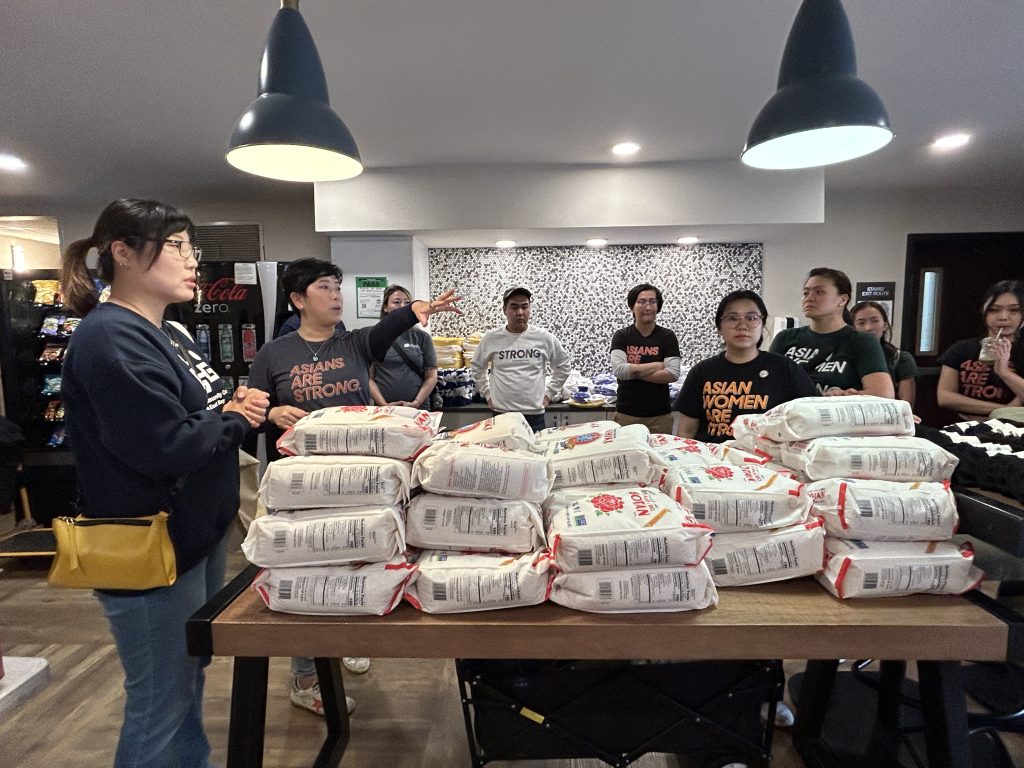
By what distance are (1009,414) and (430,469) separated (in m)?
Answer: 1.62

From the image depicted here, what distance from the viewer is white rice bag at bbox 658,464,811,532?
1059mm

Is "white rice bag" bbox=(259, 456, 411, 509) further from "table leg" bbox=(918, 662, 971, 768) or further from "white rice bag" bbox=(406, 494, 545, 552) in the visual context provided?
"table leg" bbox=(918, 662, 971, 768)

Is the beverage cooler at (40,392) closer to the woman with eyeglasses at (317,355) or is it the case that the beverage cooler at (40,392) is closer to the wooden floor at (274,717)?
the wooden floor at (274,717)

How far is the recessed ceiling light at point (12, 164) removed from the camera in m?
3.58

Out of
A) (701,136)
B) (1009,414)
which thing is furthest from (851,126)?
(701,136)

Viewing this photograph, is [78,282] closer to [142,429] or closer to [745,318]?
[142,429]

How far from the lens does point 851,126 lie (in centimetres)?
129

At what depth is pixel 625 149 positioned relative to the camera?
3465mm

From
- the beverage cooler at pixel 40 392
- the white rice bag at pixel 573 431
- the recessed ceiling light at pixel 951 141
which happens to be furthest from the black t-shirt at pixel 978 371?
the beverage cooler at pixel 40 392

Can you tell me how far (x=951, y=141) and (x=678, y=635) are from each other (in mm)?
4097

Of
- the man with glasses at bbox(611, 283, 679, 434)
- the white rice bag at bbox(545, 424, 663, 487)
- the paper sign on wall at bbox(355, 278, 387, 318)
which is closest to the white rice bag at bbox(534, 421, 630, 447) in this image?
the white rice bag at bbox(545, 424, 663, 487)

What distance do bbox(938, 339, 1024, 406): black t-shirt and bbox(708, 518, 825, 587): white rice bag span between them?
2278 millimetres

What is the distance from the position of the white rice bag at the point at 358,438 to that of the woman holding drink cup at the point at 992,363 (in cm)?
270

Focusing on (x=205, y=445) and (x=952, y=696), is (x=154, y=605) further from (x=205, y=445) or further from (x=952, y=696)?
(x=952, y=696)
